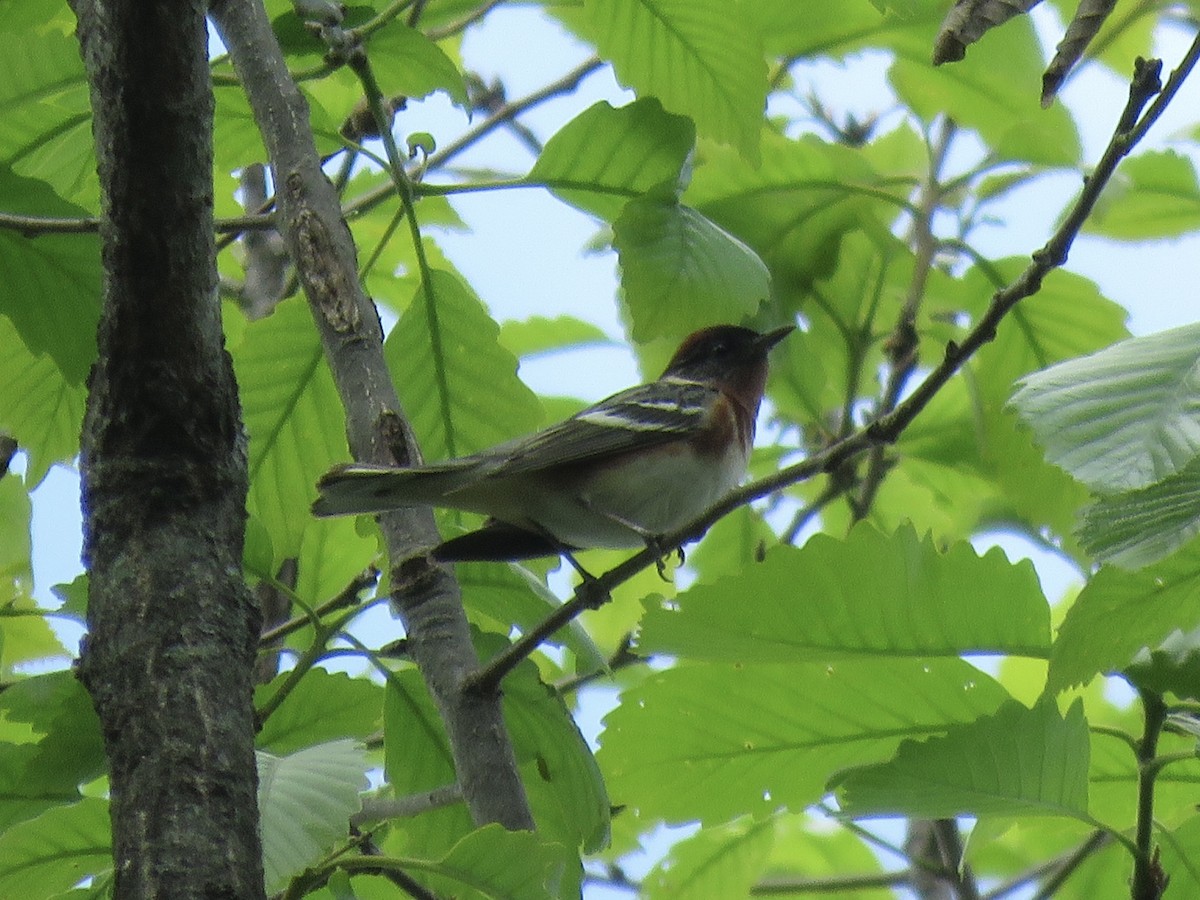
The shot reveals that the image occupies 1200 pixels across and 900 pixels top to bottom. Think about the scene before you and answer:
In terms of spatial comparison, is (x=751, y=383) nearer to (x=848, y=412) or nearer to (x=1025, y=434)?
(x=848, y=412)

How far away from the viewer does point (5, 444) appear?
3.31 meters

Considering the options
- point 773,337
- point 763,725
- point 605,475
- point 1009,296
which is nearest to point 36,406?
point 605,475

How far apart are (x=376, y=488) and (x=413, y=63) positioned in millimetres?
909

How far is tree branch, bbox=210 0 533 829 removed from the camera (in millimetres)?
2301

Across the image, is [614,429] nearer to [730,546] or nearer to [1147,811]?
[730,546]

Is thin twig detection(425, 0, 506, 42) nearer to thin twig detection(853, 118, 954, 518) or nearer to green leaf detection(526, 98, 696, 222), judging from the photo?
green leaf detection(526, 98, 696, 222)

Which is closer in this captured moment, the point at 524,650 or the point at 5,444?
the point at 524,650

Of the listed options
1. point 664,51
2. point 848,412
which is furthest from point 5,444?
point 848,412

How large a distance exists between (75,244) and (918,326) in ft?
7.78

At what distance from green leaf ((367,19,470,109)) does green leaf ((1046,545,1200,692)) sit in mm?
1708

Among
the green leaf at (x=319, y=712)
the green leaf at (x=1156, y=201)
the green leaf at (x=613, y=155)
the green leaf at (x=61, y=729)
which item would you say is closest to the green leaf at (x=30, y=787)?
the green leaf at (x=61, y=729)

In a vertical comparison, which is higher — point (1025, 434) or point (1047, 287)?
point (1047, 287)

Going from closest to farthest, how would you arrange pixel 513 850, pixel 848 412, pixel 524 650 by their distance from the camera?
1. pixel 513 850
2. pixel 524 650
3. pixel 848 412

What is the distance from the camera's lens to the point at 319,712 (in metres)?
2.79
